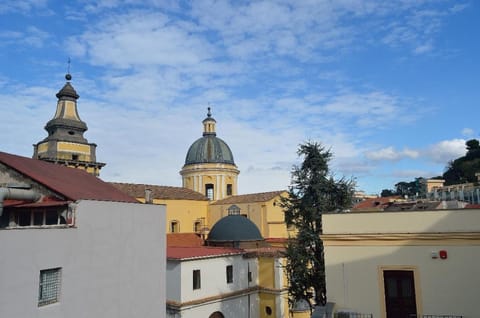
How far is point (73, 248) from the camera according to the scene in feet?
43.3

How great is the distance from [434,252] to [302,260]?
26.1 feet

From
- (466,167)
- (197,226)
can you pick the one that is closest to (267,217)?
(197,226)

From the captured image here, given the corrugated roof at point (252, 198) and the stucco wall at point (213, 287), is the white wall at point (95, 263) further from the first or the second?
the corrugated roof at point (252, 198)

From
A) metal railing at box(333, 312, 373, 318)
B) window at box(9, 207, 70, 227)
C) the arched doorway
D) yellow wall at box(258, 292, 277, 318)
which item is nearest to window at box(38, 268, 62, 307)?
window at box(9, 207, 70, 227)

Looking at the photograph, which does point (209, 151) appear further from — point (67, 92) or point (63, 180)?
point (63, 180)

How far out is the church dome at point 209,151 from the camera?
150ft

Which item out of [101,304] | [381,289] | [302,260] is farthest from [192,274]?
[381,289]

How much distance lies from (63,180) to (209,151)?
98.9 ft

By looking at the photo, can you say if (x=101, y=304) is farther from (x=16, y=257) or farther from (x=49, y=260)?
(x=16, y=257)

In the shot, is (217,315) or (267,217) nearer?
(217,315)

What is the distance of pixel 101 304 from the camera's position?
14273 mm

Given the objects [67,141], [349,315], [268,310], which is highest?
[67,141]

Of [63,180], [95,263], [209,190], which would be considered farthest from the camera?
[209,190]

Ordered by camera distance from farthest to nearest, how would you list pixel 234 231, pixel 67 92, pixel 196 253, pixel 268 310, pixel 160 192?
pixel 160 192, pixel 67 92, pixel 234 231, pixel 268 310, pixel 196 253
